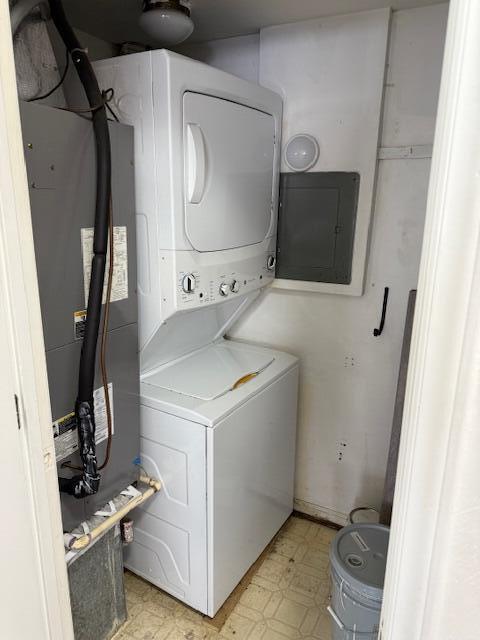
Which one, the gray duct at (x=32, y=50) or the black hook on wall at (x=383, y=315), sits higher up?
the gray duct at (x=32, y=50)

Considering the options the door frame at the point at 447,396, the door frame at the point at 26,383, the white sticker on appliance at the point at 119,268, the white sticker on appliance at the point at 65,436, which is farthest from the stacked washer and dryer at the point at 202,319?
the door frame at the point at 447,396

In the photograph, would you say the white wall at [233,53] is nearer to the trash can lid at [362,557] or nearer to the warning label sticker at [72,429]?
the warning label sticker at [72,429]

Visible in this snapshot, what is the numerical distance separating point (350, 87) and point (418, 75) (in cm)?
26

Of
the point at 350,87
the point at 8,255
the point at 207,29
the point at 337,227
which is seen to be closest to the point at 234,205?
the point at 337,227

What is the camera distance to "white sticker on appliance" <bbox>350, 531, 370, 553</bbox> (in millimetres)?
1654

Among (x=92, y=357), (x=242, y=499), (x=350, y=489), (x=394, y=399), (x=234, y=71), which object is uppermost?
(x=234, y=71)

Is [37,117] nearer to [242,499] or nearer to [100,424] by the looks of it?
[100,424]

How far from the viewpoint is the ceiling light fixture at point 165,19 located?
157 cm

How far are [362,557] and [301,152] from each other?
1.65 metres

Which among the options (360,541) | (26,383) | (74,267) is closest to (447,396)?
(26,383)

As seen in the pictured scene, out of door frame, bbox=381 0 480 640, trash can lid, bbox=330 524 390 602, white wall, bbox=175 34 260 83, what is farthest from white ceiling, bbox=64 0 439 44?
trash can lid, bbox=330 524 390 602

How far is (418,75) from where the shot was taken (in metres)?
1.79

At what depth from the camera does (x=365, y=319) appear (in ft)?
6.92

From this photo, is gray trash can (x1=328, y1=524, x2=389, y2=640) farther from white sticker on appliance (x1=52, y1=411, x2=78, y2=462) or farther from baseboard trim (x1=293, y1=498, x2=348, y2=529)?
white sticker on appliance (x1=52, y1=411, x2=78, y2=462)
